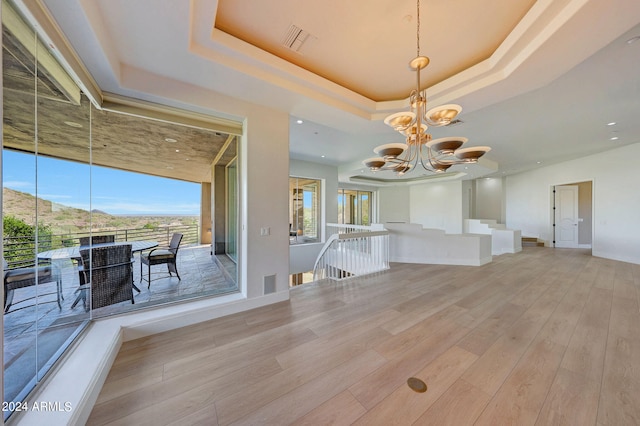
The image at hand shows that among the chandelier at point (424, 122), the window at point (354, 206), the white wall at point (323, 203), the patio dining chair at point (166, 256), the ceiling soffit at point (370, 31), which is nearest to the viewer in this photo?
the ceiling soffit at point (370, 31)

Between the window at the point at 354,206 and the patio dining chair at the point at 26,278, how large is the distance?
333 inches

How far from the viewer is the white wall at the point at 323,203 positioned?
23.2 feet

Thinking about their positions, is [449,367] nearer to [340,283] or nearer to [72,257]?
[340,283]

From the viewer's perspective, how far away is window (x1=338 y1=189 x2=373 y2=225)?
9.84 meters

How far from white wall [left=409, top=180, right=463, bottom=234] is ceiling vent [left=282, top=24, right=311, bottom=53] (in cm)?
873

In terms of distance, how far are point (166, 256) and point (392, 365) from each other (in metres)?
3.41

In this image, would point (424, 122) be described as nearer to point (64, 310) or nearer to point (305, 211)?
point (64, 310)

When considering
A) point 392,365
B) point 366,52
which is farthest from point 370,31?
point 392,365

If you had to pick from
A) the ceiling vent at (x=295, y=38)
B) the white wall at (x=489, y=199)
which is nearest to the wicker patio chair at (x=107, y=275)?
the ceiling vent at (x=295, y=38)

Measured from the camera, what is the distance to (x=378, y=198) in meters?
10.6

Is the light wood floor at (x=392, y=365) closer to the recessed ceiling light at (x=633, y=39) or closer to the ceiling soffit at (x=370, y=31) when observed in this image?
the recessed ceiling light at (x=633, y=39)

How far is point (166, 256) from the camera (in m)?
3.36

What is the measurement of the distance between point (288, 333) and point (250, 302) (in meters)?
0.87

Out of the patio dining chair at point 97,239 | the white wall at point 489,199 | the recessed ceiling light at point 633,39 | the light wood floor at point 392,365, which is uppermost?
the recessed ceiling light at point 633,39
